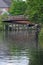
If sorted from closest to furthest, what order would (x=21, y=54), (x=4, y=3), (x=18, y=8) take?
(x=21, y=54), (x=18, y=8), (x=4, y=3)

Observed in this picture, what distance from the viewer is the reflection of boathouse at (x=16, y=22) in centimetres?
7994

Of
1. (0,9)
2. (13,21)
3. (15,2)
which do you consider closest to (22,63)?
(13,21)

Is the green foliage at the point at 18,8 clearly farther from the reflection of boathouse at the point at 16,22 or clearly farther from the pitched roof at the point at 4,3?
the pitched roof at the point at 4,3

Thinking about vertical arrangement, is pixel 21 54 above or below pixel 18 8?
below

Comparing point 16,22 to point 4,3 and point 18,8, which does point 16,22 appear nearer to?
point 18,8

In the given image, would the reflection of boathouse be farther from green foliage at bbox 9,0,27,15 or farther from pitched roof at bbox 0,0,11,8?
pitched roof at bbox 0,0,11,8

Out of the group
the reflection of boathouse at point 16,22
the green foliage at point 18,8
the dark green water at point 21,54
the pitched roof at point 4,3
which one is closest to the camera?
the dark green water at point 21,54

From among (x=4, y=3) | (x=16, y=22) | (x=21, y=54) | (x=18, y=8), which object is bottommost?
(x=21, y=54)

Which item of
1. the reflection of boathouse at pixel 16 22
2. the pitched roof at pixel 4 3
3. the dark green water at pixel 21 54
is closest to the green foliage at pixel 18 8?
the reflection of boathouse at pixel 16 22

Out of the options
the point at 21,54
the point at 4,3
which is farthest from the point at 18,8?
the point at 21,54

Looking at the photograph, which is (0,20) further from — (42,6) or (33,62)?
(33,62)

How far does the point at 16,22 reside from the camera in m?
84.6

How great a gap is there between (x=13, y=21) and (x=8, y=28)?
839 cm

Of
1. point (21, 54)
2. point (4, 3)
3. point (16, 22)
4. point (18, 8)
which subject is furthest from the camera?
point (4, 3)
